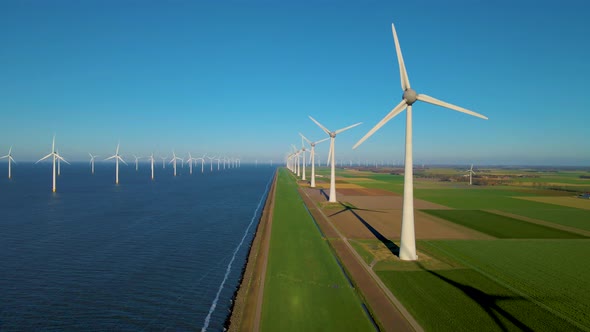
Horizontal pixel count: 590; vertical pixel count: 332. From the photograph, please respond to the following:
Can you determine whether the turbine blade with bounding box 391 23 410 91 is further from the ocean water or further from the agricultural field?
the ocean water

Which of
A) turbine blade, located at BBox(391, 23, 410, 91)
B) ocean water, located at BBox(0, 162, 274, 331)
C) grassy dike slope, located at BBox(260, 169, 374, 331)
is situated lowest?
ocean water, located at BBox(0, 162, 274, 331)

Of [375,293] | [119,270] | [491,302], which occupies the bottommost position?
[119,270]

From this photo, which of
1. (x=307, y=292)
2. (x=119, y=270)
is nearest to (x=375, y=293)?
(x=307, y=292)

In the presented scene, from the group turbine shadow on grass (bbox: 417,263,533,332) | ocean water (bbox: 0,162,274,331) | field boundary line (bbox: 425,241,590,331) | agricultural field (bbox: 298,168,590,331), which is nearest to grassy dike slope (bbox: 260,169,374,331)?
agricultural field (bbox: 298,168,590,331)

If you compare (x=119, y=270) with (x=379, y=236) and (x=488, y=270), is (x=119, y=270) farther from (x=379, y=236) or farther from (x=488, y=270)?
(x=488, y=270)

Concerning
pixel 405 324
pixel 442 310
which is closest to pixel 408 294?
pixel 442 310

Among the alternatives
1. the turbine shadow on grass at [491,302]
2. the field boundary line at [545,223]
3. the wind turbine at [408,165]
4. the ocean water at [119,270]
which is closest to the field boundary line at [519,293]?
the turbine shadow on grass at [491,302]
